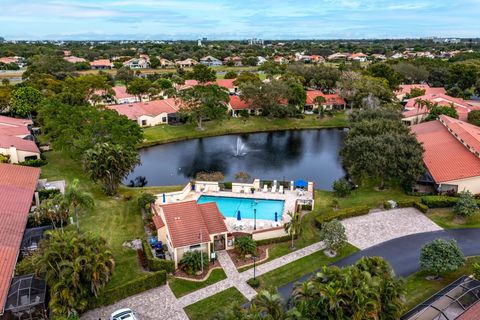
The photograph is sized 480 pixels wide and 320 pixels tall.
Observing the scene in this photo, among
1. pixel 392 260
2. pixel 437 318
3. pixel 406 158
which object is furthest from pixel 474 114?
pixel 437 318

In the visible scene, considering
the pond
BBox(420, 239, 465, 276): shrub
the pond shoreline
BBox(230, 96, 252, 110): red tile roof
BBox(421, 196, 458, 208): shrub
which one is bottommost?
the pond

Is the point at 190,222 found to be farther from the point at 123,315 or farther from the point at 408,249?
the point at 408,249

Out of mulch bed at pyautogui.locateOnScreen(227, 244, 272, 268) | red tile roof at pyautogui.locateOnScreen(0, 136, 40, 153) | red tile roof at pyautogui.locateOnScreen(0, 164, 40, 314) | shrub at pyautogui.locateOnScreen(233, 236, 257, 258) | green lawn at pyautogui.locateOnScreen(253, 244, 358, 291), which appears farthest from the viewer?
red tile roof at pyautogui.locateOnScreen(0, 136, 40, 153)

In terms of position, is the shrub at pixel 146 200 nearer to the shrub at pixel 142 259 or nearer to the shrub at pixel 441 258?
the shrub at pixel 142 259

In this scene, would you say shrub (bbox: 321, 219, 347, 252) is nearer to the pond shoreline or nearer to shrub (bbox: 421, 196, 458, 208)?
shrub (bbox: 421, 196, 458, 208)

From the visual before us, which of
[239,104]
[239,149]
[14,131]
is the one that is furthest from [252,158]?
[14,131]

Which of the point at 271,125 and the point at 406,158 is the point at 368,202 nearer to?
the point at 406,158

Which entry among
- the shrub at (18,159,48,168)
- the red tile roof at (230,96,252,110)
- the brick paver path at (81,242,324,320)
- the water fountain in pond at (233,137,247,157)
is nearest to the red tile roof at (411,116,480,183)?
the brick paver path at (81,242,324,320)
